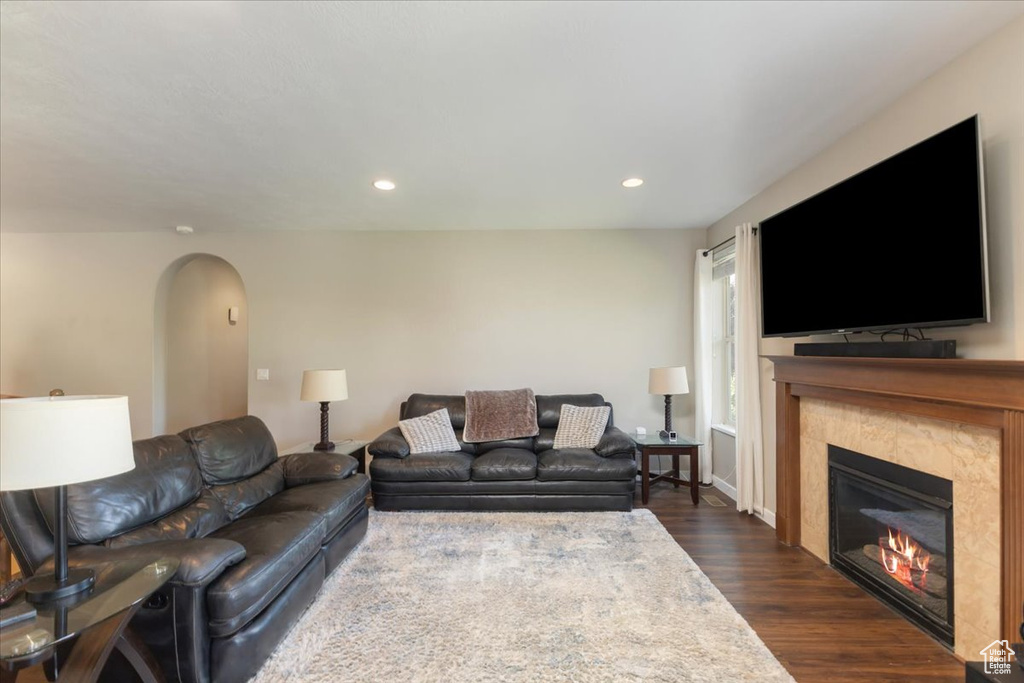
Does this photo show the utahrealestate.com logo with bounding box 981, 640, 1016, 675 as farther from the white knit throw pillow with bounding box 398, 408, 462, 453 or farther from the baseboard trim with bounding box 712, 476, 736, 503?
the white knit throw pillow with bounding box 398, 408, 462, 453

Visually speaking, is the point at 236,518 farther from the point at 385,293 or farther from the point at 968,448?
the point at 968,448

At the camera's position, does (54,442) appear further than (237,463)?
No

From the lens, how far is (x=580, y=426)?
4.17 metres

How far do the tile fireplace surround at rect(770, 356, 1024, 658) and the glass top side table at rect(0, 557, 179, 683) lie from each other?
10.2 feet

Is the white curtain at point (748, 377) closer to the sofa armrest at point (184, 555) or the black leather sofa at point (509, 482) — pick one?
the black leather sofa at point (509, 482)

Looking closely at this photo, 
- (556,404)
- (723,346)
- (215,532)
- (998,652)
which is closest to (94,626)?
(215,532)

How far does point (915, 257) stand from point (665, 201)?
2.06 m

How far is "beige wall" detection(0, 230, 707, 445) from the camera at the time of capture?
476 centimetres

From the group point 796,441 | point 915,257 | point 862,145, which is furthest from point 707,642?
point 862,145

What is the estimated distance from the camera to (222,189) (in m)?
3.50

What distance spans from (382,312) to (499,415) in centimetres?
174

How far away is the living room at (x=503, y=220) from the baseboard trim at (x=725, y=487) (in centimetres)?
8

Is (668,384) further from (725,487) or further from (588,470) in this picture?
(588,470)

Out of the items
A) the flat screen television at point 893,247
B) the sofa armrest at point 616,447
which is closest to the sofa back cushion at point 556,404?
the sofa armrest at point 616,447
